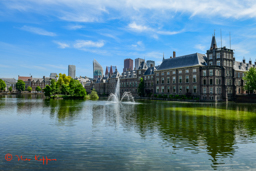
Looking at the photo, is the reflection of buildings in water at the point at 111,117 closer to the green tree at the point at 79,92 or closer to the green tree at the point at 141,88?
the green tree at the point at 79,92

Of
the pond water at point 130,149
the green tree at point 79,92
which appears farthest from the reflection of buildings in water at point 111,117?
the green tree at point 79,92

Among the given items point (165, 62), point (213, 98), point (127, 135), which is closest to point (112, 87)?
point (165, 62)

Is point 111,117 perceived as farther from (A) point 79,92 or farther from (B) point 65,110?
(A) point 79,92

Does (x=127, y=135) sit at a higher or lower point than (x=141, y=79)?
lower

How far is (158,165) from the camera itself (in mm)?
9406

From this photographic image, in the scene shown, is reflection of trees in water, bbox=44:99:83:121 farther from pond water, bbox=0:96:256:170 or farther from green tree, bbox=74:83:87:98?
green tree, bbox=74:83:87:98

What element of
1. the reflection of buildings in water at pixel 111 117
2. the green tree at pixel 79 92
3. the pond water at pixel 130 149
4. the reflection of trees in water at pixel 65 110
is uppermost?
the green tree at pixel 79 92

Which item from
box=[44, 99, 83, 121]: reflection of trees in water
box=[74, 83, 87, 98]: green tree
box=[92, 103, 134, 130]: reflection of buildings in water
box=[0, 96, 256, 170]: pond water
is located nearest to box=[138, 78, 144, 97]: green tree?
box=[74, 83, 87, 98]: green tree

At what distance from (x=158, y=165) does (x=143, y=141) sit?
4.26 m

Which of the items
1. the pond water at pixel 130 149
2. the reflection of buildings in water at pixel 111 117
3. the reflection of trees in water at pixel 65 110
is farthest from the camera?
the reflection of trees in water at pixel 65 110

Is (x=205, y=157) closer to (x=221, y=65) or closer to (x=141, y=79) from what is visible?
(x=221, y=65)

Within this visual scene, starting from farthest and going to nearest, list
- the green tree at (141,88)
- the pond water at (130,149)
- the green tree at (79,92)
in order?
the green tree at (141,88), the green tree at (79,92), the pond water at (130,149)

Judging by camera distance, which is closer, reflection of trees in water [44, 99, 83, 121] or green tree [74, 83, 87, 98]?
reflection of trees in water [44, 99, 83, 121]

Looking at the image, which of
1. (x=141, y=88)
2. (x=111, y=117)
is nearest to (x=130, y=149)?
(x=111, y=117)
